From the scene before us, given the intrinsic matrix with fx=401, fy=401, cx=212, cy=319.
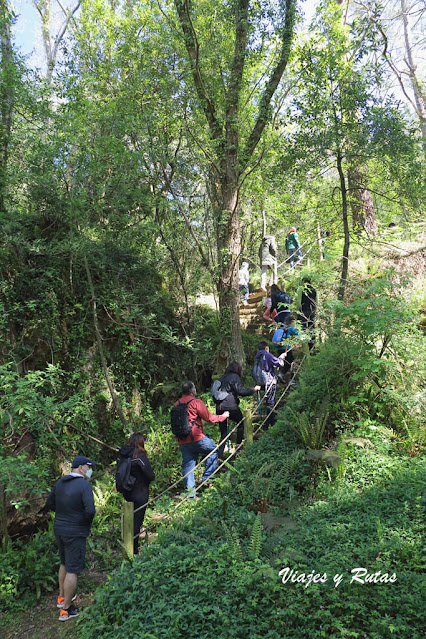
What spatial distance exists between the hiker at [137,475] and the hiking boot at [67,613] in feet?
3.12

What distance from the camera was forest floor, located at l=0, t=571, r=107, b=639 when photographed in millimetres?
4922

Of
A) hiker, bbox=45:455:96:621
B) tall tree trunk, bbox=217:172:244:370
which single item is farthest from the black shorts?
tall tree trunk, bbox=217:172:244:370

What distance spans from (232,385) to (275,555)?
350 cm

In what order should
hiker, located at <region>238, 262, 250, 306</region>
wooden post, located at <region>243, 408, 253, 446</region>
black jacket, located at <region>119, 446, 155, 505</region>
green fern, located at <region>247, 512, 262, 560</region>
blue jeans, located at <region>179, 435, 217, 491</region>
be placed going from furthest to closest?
hiker, located at <region>238, 262, 250, 306</region> < wooden post, located at <region>243, 408, 253, 446</region> < blue jeans, located at <region>179, 435, 217, 491</region> < black jacket, located at <region>119, 446, 155, 505</region> < green fern, located at <region>247, 512, 262, 560</region>

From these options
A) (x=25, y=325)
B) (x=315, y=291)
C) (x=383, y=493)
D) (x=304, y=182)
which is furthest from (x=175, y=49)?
(x=383, y=493)

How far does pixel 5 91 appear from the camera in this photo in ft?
27.1

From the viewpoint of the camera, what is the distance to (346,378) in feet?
23.2

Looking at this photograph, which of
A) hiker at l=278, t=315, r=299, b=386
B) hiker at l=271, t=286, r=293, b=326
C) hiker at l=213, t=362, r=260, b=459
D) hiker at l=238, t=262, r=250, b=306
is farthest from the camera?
hiker at l=238, t=262, r=250, b=306

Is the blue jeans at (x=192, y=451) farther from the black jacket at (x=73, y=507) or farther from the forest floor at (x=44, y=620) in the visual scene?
the forest floor at (x=44, y=620)

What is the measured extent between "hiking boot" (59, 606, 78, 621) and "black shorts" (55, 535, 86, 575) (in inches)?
19.4

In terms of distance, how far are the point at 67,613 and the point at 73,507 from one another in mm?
1370

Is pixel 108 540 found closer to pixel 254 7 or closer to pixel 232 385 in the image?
pixel 232 385

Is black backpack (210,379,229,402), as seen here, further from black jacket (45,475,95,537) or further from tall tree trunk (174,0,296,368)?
black jacket (45,475,95,537)

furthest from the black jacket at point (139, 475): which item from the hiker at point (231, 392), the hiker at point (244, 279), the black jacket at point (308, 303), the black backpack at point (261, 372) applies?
the hiker at point (244, 279)
